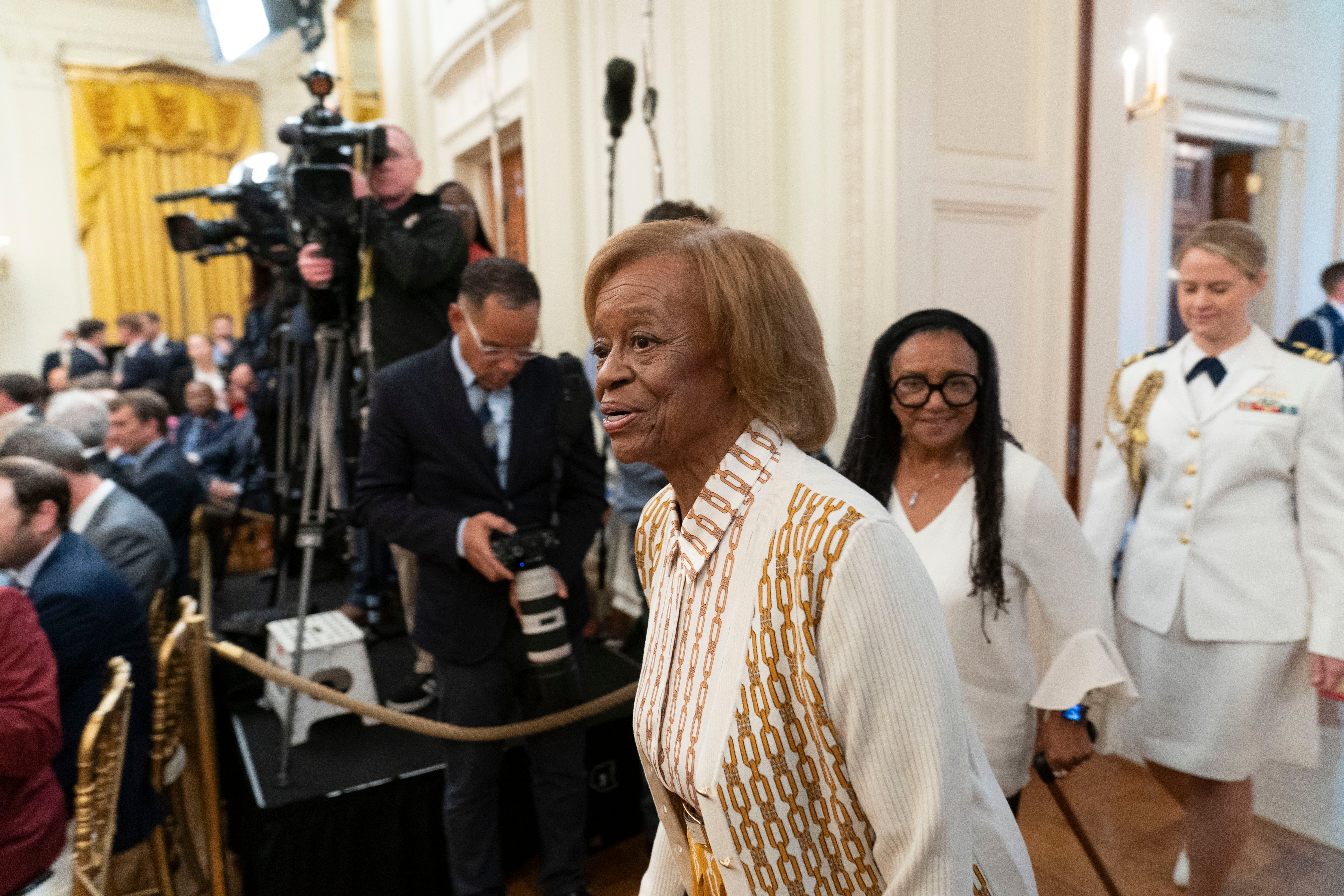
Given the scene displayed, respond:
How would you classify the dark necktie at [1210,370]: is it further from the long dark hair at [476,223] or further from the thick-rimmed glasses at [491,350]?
the long dark hair at [476,223]

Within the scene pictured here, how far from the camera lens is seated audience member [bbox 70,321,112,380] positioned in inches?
310

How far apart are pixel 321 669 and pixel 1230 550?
2.58 meters

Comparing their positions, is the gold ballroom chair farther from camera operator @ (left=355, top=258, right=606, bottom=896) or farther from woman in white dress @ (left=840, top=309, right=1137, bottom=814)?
woman in white dress @ (left=840, top=309, right=1137, bottom=814)

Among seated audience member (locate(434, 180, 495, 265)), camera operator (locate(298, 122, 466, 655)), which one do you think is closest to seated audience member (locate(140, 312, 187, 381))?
seated audience member (locate(434, 180, 495, 265))

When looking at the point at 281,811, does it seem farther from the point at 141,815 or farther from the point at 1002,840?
the point at 1002,840

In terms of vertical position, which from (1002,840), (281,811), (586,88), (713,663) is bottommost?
(281,811)

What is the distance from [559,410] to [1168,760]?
171 centimetres

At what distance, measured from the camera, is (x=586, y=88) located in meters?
4.37

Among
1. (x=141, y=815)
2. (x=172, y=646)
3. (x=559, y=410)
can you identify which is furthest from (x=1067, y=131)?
(x=141, y=815)

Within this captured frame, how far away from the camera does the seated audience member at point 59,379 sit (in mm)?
7324

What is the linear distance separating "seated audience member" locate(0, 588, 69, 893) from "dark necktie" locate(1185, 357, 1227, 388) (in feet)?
8.66

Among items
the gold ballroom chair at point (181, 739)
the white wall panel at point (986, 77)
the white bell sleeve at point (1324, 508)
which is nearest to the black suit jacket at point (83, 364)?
the gold ballroom chair at point (181, 739)

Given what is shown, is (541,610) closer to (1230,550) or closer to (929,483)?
(929,483)

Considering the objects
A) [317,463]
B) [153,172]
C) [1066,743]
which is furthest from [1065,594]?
[153,172]
